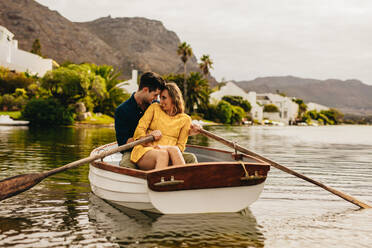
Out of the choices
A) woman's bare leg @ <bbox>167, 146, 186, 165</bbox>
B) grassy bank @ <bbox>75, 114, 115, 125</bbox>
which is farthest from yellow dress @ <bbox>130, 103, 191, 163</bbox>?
grassy bank @ <bbox>75, 114, 115, 125</bbox>

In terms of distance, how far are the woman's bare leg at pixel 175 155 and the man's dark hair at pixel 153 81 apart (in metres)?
1.08

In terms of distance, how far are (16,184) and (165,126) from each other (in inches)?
102

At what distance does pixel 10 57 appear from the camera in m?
55.1

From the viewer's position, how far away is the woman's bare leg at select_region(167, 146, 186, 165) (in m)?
5.77

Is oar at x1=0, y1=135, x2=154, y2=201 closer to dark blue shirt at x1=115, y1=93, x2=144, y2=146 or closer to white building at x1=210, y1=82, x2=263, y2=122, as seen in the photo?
dark blue shirt at x1=115, y1=93, x2=144, y2=146

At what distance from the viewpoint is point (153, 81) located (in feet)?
20.6

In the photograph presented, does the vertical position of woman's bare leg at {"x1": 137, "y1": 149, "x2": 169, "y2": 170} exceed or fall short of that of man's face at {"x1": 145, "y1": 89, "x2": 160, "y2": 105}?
it falls short

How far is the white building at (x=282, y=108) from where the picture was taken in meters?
113

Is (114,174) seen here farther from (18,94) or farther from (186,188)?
(18,94)

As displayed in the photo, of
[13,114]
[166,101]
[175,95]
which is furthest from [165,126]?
[13,114]

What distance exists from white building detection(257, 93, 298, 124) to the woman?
10930cm

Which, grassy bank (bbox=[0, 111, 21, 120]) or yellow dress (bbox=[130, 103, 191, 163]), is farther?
grassy bank (bbox=[0, 111, 21, 120])

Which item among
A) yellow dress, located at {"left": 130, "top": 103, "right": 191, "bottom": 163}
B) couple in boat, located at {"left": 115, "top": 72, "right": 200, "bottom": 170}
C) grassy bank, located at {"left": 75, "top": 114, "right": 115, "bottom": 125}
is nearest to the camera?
couple in boat, located at {"left": 115, "top": 72, "right": 200, "bottom": 170}

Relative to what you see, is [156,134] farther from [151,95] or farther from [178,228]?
[178,228]
